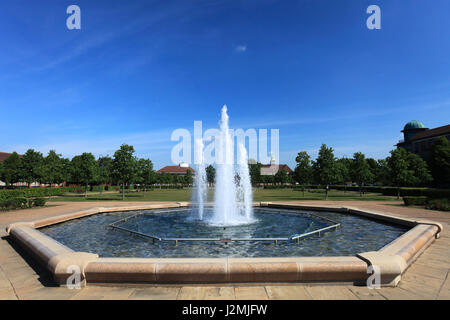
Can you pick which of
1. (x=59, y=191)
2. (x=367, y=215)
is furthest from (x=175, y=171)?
(x=367, y=215)

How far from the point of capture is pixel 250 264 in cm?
515

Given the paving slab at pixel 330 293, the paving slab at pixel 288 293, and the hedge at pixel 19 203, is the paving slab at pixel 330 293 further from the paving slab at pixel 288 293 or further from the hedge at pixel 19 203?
the hedge at pixel 19 203

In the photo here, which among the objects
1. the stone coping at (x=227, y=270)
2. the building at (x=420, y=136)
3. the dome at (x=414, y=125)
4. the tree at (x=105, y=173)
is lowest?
the stone coping at (x=227, y=270)

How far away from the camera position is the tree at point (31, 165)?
132 ft

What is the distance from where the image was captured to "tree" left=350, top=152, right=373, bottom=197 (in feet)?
164

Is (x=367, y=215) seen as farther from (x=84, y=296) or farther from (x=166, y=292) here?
(x=84, y=296)

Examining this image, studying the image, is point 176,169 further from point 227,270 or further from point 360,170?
point 227,270

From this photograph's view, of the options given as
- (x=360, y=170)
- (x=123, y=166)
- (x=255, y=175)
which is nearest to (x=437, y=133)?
(x=360, y=170)

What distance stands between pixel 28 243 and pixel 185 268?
228 inches

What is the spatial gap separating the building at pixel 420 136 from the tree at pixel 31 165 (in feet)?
306

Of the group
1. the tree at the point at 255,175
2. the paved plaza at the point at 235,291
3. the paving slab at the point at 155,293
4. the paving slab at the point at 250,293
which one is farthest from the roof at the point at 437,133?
the paving slab at the point at 155,293

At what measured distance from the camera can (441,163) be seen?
57.2m
